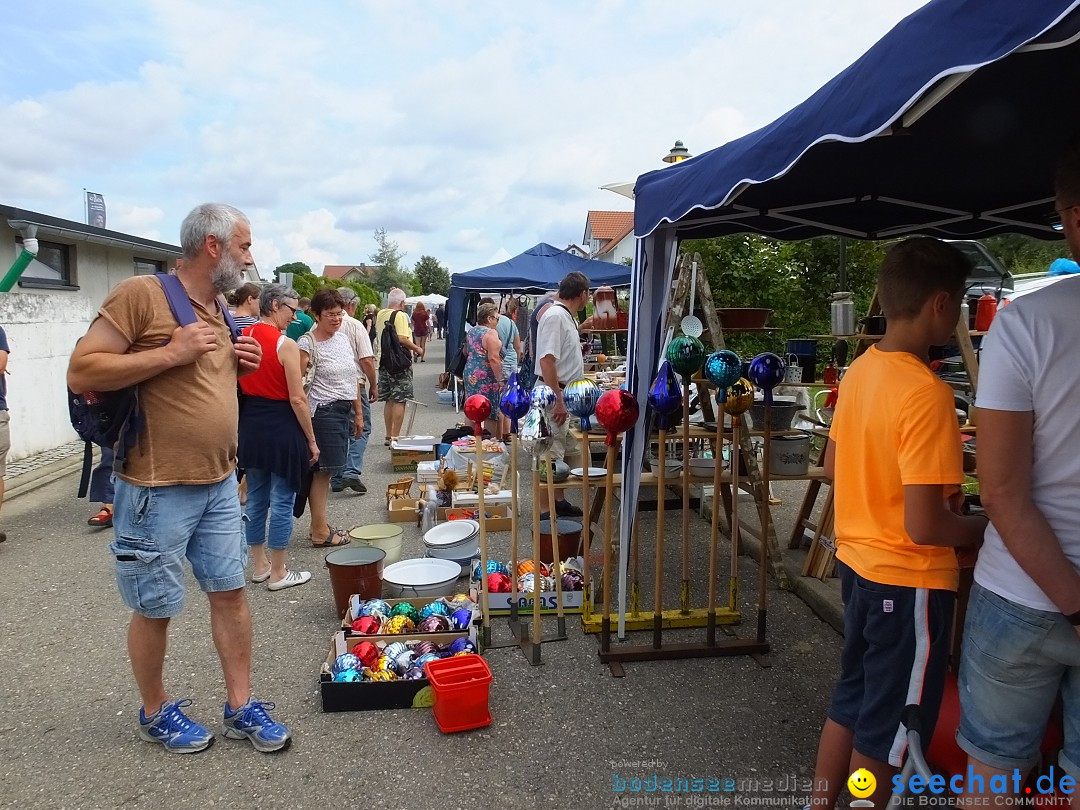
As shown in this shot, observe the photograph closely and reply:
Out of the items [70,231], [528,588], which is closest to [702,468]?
[528,588]

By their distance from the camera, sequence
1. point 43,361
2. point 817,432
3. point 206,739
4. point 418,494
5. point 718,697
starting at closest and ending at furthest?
point 206,739, point 718,697, point 817,432, point 418,494, point 43,361

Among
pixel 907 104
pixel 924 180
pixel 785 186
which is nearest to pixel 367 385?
pixel 785 186

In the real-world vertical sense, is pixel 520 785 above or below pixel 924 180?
below

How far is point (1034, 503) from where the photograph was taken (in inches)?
60.9

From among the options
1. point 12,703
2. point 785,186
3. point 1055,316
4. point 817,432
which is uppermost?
point 785,186

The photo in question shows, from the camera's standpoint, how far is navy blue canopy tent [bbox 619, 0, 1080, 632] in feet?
5.25

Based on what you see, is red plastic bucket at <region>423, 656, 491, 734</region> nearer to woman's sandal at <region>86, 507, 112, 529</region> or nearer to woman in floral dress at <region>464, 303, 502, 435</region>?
woman's sandal at <region>86, 507, 112, 529</region>

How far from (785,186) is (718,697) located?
255 cm

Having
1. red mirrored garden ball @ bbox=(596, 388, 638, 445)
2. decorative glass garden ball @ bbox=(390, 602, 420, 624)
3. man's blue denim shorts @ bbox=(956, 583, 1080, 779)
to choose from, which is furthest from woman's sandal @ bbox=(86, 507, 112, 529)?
man's blue denim shorts @ bbox=(956, 583, 1080, 779)

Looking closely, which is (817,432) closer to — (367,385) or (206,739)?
(206,739)

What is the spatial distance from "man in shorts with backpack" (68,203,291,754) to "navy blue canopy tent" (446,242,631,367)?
9062 millimetres

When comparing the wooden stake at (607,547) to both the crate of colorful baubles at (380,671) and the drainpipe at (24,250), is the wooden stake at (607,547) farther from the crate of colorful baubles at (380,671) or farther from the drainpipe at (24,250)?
the drainpipe at (24,250)

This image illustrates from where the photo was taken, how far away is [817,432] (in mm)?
4414

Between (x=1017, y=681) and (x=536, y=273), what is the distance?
35.0 feet
